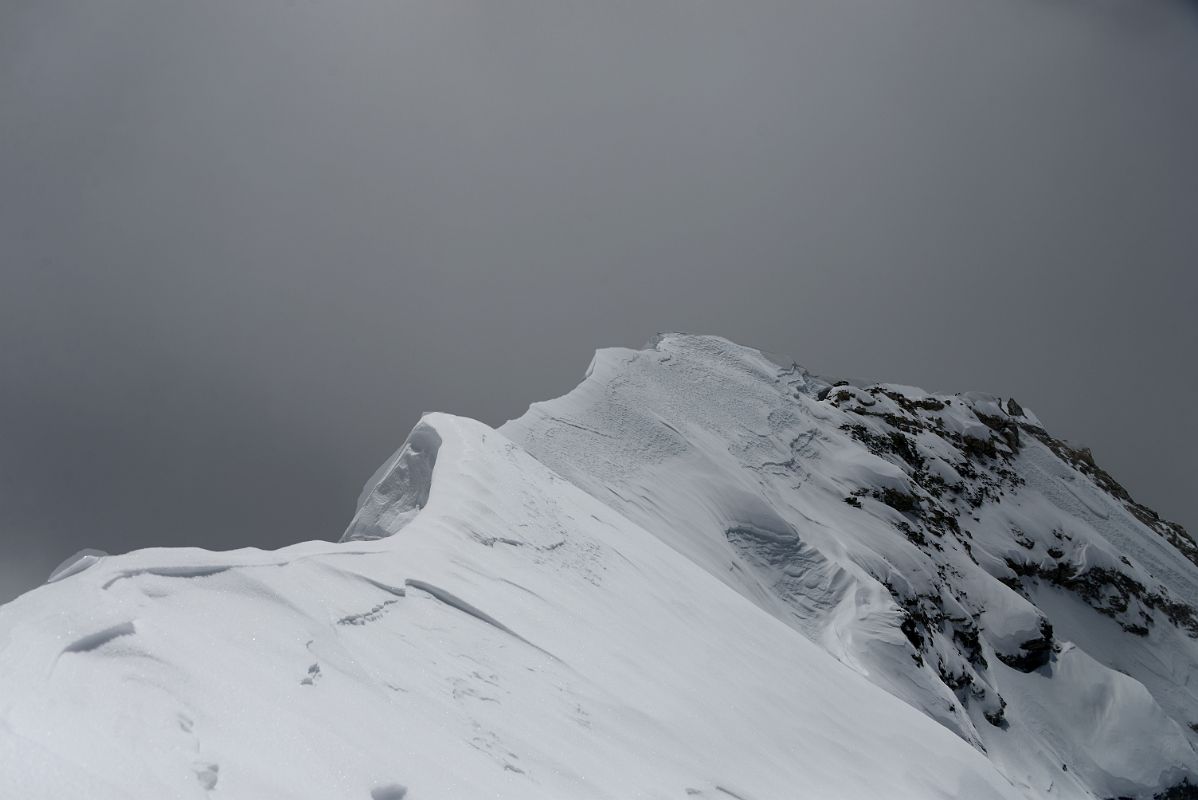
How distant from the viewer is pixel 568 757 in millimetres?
7668

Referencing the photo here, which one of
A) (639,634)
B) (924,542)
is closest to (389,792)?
(639,634)

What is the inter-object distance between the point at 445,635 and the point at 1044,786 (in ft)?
72.4

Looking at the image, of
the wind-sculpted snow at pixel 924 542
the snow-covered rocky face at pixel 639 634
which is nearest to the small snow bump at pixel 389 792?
the snow-covered rocky face at pixel 639 634

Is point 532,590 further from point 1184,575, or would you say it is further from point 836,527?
point 1184,575

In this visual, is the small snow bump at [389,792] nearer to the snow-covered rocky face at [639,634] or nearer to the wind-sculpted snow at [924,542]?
the snow-covered rocky face at [639,634]

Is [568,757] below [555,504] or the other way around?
below

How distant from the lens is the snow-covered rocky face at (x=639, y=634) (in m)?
5.71

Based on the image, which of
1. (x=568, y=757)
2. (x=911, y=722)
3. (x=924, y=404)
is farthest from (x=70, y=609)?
(x=924, y=404)

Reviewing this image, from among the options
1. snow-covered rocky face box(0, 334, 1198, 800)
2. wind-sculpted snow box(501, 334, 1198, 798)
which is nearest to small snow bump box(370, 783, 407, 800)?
snow-covered rocky face box(0, 334, 1198, 800)

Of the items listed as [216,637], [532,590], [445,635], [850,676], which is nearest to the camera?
[216,637]

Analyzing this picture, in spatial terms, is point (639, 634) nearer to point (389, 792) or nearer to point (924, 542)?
point (389, 792)

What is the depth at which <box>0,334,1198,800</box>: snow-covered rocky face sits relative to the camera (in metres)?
5.71

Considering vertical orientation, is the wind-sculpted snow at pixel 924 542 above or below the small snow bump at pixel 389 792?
above

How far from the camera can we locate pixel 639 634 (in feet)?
39.0
